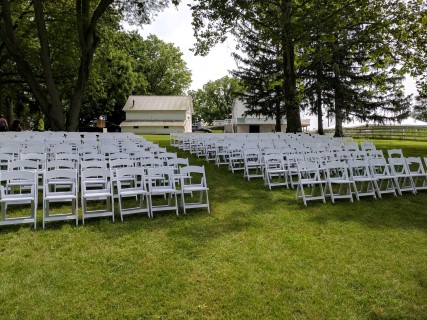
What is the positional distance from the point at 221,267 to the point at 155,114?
4647cm

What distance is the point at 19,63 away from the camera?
701 inches

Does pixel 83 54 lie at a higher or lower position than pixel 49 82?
higher

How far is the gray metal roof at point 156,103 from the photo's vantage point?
1896 inches

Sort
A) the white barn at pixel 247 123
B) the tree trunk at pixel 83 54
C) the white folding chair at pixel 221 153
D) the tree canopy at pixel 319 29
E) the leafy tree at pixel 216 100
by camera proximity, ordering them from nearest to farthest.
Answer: the white folding chair at pixel 221 153 → the tree canopy at pixel 319 29 → the tree trunk at pixel 83 54 → the white barn at pixel 247 123 → the leafy tree at pixel 216 100

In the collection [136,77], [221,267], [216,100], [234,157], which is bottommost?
[221,267]

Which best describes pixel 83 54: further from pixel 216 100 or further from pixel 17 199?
pixel 216 100

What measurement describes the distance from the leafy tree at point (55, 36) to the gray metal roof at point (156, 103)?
22.6m

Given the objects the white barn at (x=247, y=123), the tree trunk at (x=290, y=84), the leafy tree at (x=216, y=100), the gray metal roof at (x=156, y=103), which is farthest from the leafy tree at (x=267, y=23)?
the leafy tree at (x=216, y=100)

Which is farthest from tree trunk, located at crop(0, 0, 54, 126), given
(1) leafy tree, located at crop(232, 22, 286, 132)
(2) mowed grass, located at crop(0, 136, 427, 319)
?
(1) leafy tree, located at crop(232, 22, 286, 132)

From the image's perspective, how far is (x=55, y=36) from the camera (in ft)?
78.0

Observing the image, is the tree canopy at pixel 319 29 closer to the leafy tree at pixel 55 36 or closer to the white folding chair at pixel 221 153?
the leafy tree at pixel 55 36

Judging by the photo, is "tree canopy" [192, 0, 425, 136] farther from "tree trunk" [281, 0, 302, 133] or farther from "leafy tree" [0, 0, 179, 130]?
"leafy tree" [0, 0, 179, 130]

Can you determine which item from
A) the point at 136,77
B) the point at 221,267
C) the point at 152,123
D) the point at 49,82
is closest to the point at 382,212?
the point at 221,267

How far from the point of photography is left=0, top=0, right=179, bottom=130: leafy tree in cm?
1795
